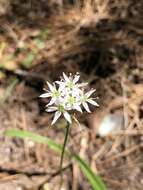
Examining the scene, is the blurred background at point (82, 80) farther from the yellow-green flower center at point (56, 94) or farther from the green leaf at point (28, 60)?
the yellow-green flower center at point (56, 94)

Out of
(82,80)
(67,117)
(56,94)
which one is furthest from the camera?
(82,80)

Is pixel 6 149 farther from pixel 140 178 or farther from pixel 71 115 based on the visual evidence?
pixel 71 115

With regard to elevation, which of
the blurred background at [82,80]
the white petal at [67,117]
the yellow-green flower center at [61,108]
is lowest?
the white petal at [67,117]

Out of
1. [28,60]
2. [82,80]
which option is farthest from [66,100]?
[28,60]

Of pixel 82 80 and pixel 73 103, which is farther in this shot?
pixel 82 80

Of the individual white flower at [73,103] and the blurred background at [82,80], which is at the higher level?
the blurred background at [82,80]

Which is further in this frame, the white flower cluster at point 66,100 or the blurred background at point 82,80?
the blurred background at point 82,80

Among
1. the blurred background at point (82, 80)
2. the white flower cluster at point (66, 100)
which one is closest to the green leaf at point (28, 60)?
the blurred background at point (82, 80)

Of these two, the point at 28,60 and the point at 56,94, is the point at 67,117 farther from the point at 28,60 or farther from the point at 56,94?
the point at 28,60
